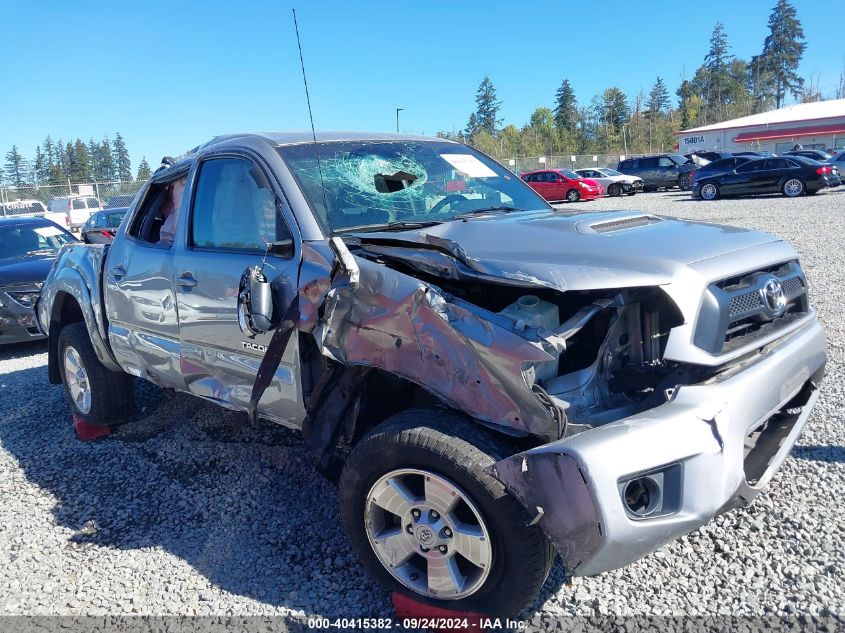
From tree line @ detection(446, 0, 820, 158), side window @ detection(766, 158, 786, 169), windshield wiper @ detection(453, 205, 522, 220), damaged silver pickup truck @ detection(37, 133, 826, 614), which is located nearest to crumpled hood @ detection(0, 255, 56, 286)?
damaged silver pickup truck @ detection(37, 133, 826, 614)

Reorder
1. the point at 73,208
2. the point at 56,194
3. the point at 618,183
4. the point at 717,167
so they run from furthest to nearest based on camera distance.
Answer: the point at 56,194, the point at 618,183, the point at 73,208, the point at 717,167

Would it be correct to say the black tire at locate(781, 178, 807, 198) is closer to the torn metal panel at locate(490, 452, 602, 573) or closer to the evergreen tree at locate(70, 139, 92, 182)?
the torn metal panel at locate(490, 452, 602, 573)

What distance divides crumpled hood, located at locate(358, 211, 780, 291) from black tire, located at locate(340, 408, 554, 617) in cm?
61

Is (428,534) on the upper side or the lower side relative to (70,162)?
lower

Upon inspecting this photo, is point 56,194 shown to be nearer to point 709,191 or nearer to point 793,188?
point 709,191

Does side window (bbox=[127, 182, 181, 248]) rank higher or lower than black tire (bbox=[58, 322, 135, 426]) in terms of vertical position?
higher

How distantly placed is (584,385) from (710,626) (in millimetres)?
1048

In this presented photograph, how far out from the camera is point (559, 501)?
6.97 ft

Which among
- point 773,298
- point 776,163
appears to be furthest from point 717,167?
point 773,298

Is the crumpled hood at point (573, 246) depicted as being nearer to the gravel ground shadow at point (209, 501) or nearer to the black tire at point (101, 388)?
the gravel ground shadow at point (209, 501)

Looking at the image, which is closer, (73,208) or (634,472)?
(634,472)

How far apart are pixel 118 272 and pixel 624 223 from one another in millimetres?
3245

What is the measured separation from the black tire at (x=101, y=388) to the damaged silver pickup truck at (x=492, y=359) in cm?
159

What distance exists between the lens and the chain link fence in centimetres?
2844
